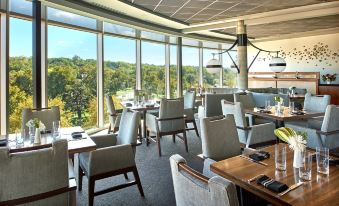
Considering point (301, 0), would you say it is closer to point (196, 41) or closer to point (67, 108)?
point (196, 41)

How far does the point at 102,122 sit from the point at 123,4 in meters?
2.81

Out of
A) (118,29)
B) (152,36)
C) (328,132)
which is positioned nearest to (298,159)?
(328,132)

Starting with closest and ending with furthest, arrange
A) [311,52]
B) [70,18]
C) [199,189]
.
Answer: [199,189], [70,18], [311,52]

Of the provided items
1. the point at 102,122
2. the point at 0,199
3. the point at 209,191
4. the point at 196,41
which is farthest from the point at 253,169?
the point at 196,41

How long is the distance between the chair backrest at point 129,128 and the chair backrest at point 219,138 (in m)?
0.85

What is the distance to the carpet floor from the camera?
2826 millimetres

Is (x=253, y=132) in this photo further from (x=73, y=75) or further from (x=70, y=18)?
(x=70, y=18)

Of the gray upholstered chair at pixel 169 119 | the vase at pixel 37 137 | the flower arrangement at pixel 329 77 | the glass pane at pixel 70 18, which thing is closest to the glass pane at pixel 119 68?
the glass pane at pixel 70 18

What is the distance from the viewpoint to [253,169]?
70.6 inches

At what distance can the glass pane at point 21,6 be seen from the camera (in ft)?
13.4

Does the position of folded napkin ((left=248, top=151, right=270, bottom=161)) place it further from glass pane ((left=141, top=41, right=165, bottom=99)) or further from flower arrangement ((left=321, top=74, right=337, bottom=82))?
flower arrangement ((left=321, top=74, right=337, bottom=82))

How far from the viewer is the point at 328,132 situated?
3.32 m

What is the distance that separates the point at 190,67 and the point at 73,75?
492 centimetres

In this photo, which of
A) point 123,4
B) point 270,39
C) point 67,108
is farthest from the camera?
point 270,39
